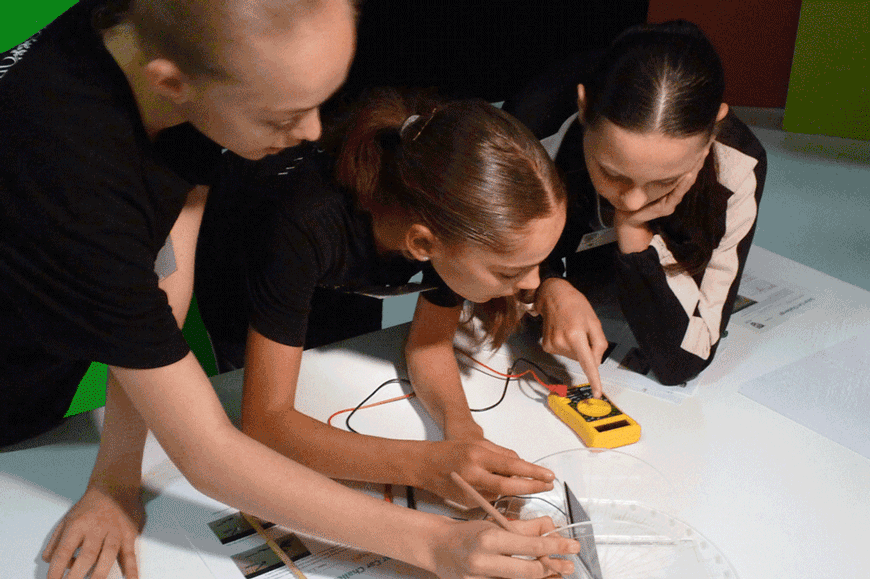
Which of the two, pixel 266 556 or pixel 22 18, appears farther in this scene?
pixel 22 18

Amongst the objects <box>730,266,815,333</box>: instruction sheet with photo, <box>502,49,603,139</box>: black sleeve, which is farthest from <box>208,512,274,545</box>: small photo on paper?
<box>730,266,815,333</box>: instruction sheet with photo

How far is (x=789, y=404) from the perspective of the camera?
1.17m

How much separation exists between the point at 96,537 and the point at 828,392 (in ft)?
3.50

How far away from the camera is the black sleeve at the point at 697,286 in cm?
126

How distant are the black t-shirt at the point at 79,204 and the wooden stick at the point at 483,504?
1.18 ft

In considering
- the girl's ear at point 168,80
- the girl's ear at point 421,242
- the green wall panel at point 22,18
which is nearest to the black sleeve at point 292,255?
the girl's ear at point 421,242

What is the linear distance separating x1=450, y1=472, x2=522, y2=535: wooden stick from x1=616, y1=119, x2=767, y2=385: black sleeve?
47cm

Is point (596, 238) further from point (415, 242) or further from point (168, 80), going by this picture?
point (168, 80)

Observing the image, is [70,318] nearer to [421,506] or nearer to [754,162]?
[421,506]

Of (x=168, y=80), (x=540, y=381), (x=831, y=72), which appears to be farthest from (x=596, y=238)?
(x=831, y=72)

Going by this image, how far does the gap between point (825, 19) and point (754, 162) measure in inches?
100

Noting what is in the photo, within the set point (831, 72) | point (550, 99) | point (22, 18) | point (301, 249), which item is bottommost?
point (831, 72)

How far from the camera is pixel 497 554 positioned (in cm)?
79

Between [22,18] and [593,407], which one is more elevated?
[22,18]
